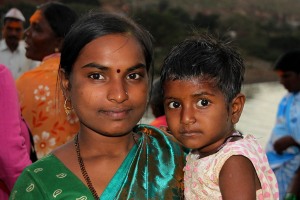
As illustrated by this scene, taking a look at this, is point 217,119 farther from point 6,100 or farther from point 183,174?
point 6,100

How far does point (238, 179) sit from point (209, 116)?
0.29 meters

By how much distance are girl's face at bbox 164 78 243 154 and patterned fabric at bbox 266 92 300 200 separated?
4156 mm

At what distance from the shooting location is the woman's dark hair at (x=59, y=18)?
410 cm

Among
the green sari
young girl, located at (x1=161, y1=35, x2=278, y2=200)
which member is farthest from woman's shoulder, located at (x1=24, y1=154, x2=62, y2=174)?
young girl, located at (x1=161, y1=35, x2=278, y2=200)

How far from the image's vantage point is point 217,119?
88.7 inches

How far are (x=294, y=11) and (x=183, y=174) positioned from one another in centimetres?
4092

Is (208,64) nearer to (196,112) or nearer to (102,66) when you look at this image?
(196,112)

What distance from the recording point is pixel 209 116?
7.32ft

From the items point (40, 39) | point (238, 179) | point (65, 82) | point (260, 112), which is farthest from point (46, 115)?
point (260, 112)

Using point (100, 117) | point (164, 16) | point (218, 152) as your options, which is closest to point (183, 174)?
point (218, 152)

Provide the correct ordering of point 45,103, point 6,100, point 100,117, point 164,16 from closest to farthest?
point 100,117
point 6,100
point 45,103
point 164,16

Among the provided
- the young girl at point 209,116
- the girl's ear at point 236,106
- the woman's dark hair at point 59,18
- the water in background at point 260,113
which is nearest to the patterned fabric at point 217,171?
the young girl at point 209,116

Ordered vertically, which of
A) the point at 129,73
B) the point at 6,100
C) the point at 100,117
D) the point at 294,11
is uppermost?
the point at 129,73

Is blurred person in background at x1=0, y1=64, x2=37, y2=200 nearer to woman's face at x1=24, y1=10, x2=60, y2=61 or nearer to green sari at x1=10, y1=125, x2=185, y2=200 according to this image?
green sari at x1=10, y1=125, x2=185, y2=200
